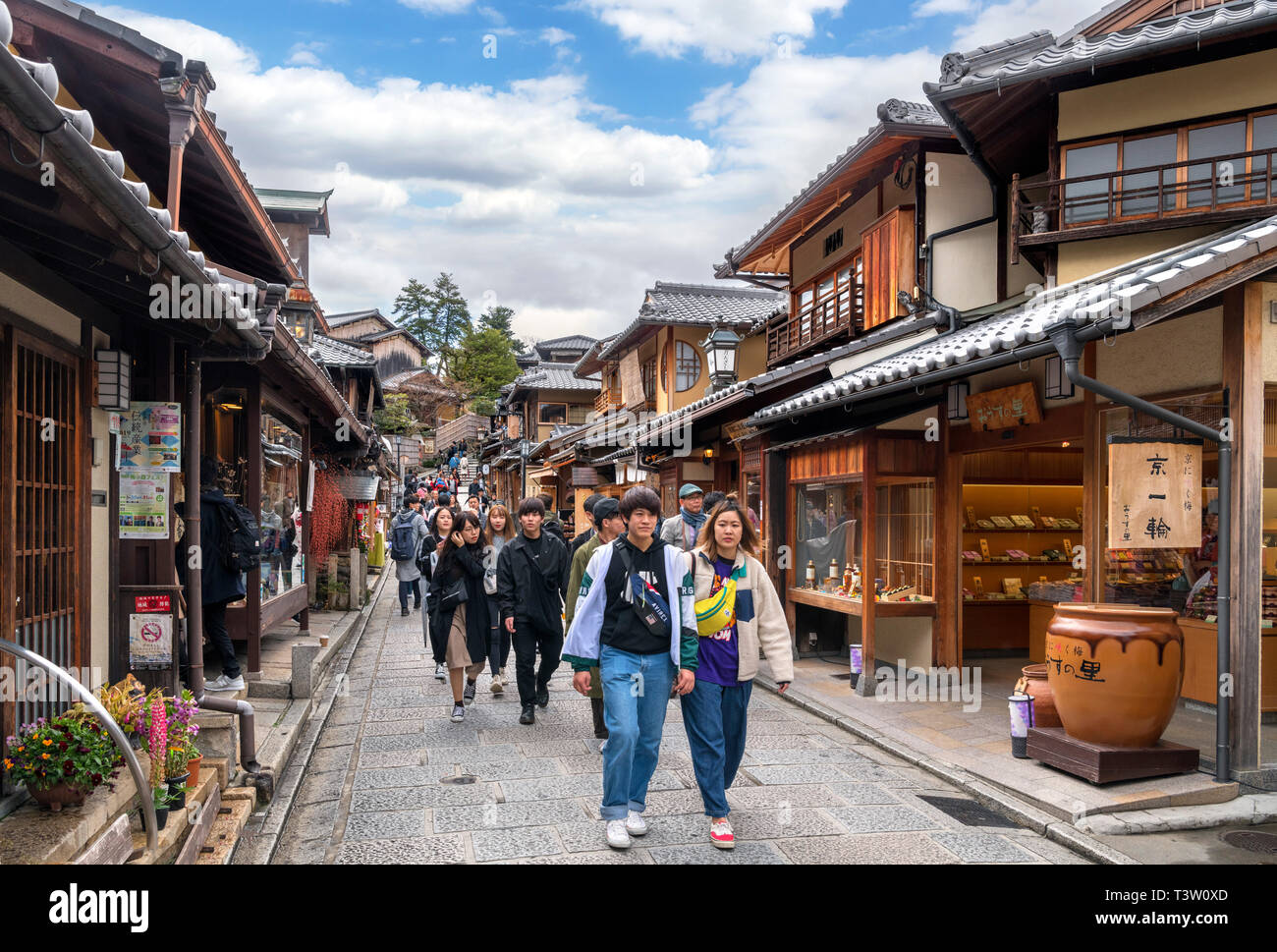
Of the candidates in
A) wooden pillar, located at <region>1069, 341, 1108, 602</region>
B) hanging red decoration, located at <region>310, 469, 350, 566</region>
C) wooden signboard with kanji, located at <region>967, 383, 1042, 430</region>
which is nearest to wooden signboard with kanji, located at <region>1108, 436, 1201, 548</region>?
wooden pillar, located at <region>1069, 341, 1108, 602</region>

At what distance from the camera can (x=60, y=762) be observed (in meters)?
4.54

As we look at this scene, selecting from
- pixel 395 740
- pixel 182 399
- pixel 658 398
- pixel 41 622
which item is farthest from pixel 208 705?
pixel 658 398

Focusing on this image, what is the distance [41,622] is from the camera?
18.8ft

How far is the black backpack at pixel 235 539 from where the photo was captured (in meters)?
8.70

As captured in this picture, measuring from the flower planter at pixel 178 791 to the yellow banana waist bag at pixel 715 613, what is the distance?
326cm

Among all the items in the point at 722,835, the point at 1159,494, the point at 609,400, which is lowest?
the point at 722,835

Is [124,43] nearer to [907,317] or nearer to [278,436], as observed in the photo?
[278,436]

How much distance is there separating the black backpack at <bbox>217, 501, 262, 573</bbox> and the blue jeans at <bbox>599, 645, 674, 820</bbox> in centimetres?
472

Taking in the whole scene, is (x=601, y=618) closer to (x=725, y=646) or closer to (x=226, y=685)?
(x=725, y=646)

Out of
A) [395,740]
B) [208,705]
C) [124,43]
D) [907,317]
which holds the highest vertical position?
[124,43]

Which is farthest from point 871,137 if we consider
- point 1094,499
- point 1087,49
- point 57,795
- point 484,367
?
point 484,367

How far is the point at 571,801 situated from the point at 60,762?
330 cm

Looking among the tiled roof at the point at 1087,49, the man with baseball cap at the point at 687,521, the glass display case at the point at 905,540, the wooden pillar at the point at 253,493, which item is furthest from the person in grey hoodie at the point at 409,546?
the tiled roof at the point at 1087,49
